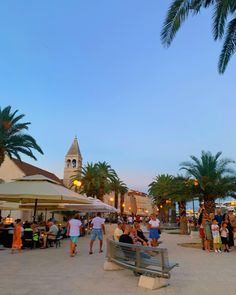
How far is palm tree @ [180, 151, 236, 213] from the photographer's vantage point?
22203 millimetres

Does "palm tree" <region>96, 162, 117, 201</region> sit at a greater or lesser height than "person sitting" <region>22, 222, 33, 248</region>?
greater

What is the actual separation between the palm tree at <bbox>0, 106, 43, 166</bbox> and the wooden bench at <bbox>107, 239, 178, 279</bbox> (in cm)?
1846

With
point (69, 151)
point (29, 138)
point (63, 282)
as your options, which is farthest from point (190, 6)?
point (69, 151)

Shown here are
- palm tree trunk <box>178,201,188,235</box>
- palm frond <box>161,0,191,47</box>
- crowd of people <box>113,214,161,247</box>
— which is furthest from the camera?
palm tree trunk <box>178,201,188,235</box>

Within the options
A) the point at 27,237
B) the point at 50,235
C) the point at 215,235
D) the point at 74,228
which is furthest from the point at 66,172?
the point at 74,228

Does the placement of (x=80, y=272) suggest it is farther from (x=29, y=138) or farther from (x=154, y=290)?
(x=29, y=138)

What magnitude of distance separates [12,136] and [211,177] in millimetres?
14904

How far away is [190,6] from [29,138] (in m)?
18.0

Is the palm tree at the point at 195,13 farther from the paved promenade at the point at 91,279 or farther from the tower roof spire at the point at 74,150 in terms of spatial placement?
the tower roof spire at the point at 74,150

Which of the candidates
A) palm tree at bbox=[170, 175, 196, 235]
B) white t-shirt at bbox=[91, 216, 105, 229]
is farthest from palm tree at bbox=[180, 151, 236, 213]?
white t-shirt at bbox=[91, 216, 105, 229]

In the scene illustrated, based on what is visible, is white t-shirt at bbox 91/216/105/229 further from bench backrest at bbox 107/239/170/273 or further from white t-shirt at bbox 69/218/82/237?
bench backrest at bbox 107/239/170/273

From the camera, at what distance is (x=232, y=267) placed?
33.8ft

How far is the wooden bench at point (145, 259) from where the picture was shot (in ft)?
22.2

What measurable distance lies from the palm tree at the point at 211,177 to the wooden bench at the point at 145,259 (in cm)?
1444
